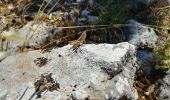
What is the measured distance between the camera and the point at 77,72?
3.08 meters

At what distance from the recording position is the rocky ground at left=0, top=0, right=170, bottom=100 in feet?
9.92

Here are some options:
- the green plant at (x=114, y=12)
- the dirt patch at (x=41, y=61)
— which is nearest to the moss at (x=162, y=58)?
the green plant at (x=114, y=12)

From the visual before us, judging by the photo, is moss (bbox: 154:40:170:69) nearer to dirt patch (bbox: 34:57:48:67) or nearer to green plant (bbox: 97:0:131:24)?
green plant (bbox: 97:0:131:24)

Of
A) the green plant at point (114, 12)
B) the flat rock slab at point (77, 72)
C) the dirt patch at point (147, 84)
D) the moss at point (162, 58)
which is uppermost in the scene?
the green plant at point (114, 12)

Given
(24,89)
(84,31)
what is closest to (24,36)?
(84,31)

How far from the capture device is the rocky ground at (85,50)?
3.02 metres

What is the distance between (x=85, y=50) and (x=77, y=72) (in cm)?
24

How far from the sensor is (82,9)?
13.7ft

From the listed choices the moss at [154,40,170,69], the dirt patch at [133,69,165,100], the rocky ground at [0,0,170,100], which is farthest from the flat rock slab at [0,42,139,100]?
the moss at [154,40,170,69]

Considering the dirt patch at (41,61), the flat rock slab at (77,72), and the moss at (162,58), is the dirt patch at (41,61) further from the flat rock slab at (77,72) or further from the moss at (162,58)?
the moss at (162,58)

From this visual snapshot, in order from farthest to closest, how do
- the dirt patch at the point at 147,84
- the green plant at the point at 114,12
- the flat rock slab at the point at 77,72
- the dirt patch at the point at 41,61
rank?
the green plant at the point at 114,12, the dirt patch at the point at 147,84, the dirt patch at the point at 41,61, the flat rock slab at the point at 77,72

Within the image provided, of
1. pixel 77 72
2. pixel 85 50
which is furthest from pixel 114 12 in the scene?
pixel 77 72

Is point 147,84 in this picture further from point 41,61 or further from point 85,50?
point 41,61

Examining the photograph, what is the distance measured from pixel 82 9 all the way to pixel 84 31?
0.53 metres
